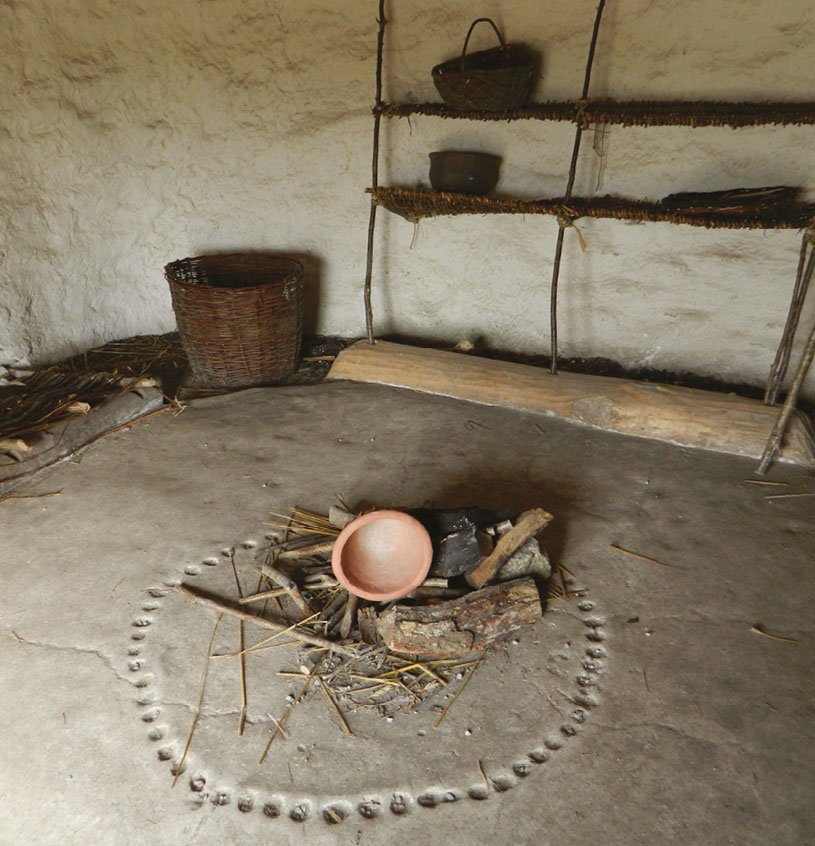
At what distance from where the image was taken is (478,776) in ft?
5.35

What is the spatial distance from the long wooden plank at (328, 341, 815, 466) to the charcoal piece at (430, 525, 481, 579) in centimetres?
131

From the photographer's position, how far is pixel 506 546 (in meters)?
2.05

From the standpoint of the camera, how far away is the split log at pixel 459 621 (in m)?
1.90

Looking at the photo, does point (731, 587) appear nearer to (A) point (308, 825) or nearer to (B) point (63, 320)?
(A) point (308, 825)

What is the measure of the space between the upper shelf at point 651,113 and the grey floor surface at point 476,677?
128 cm

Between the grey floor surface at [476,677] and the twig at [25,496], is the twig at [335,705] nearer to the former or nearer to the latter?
the grey floor surface at [476,677]

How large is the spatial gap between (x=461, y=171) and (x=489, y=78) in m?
0.43

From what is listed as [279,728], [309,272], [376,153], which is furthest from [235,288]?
[279,728]

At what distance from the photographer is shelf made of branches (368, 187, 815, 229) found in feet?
8.98

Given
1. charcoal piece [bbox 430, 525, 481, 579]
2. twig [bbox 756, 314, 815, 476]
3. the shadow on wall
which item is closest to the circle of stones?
charcoal piece [bbox 430, 525, 481, 579]

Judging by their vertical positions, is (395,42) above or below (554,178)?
above

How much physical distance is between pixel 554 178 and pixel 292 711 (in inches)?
103

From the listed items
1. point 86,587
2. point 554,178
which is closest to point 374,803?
point 86,587

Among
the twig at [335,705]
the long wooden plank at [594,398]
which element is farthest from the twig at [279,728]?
the long wooden plank at [594,398]
